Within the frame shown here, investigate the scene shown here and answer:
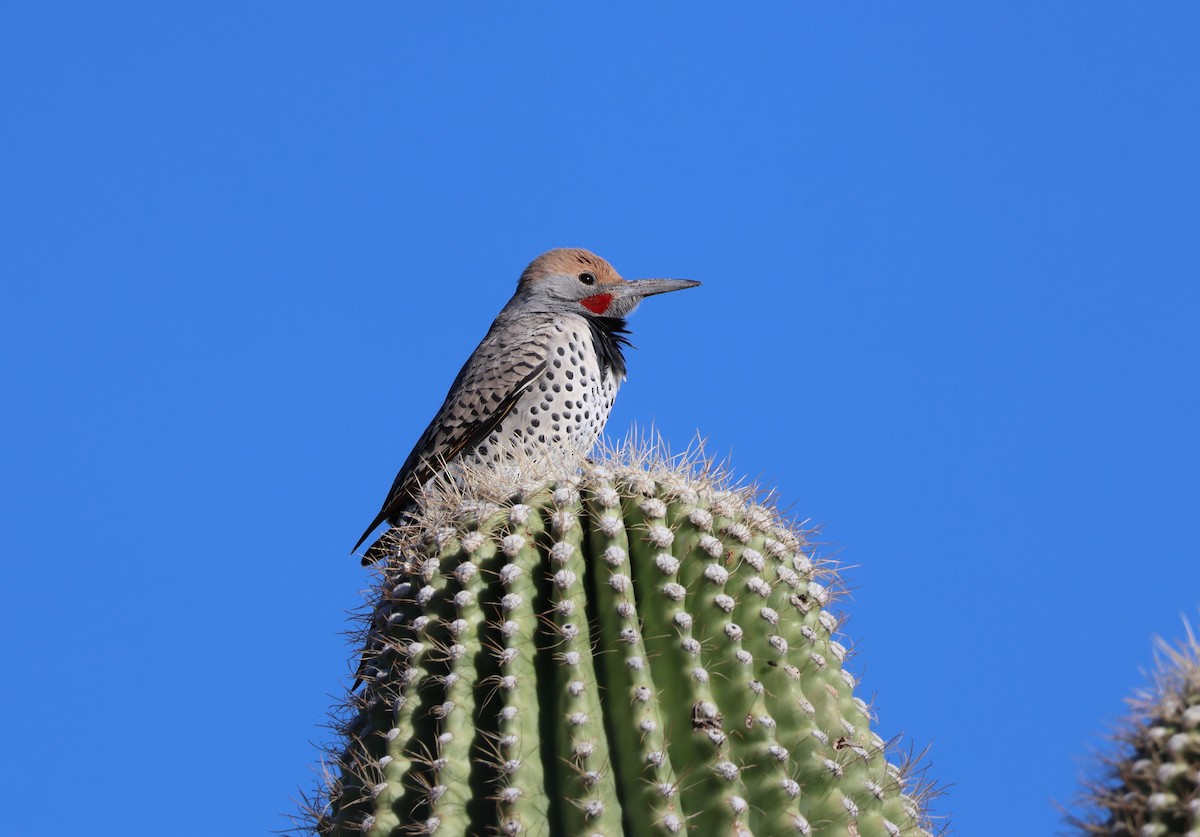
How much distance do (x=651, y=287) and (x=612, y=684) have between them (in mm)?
4407

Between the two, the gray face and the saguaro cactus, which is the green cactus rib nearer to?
the saguaro cactus

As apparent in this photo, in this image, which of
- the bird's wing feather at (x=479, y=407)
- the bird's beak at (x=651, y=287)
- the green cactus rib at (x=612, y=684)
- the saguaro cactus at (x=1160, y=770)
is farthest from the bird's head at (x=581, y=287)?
the saguaro cactus at (x=1160, y=770)

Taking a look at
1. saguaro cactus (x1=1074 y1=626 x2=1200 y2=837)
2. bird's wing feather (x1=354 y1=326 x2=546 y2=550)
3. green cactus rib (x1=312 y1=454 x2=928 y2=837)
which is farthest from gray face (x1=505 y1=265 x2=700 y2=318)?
saguaro cactus (x1=1074 y1=626 x2=1200 y2=837)

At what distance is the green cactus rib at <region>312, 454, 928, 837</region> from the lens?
11.2 feet

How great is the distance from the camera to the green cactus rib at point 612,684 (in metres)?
3.43

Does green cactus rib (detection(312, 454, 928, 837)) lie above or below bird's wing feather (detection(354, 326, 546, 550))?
below

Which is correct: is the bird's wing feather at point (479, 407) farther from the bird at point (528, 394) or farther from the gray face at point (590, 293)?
the gray face at point (590, 293)

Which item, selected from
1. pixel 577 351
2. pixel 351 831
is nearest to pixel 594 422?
pixel 577 351

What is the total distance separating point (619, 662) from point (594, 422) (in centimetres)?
371

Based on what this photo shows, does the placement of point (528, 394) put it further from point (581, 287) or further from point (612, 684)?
point (612, 684)

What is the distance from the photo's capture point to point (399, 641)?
3875 millimetres

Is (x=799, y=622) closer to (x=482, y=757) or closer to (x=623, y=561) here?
(x=623, y=561)

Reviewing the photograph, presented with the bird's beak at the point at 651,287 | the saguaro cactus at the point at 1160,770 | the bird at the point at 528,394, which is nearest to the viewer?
the saguaro cactus at the point at 1160,770

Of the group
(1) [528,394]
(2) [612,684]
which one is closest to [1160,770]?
(2) [612,684]
